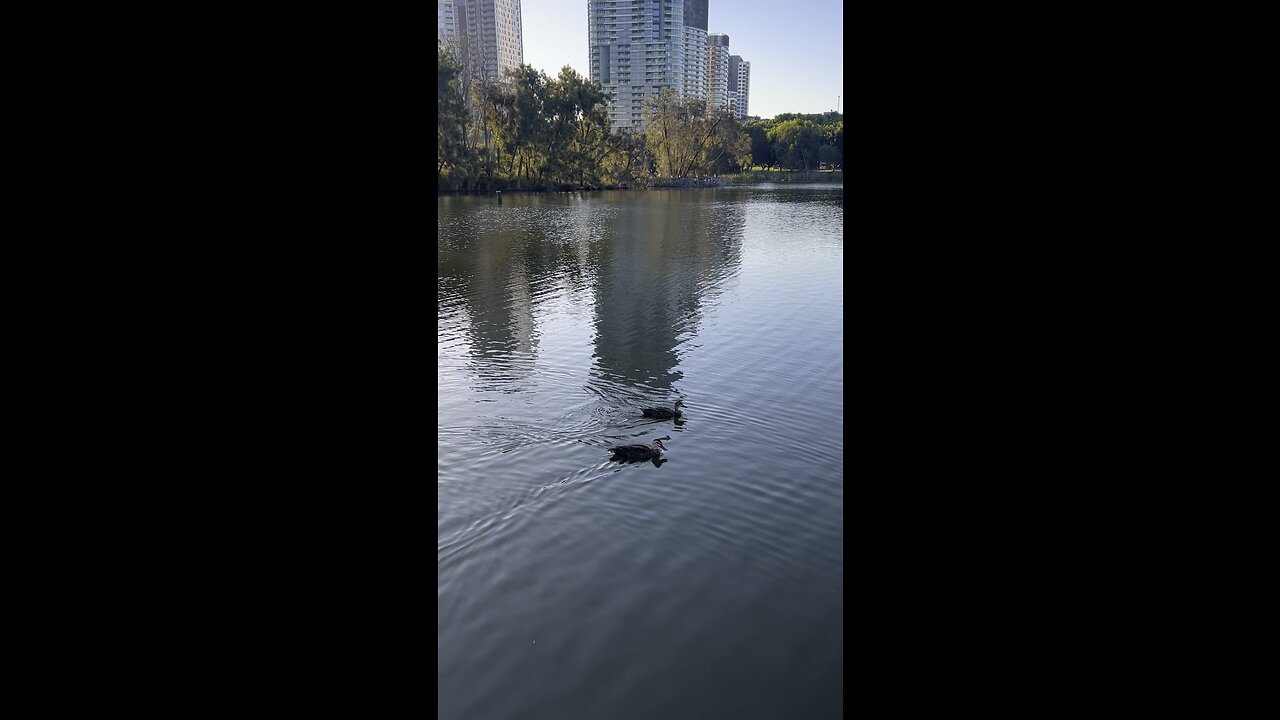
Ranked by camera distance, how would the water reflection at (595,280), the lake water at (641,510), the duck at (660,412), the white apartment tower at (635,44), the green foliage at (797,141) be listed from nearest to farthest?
1. the lake water at (641,510)
2. the duck at (660,412)
3. the water reflection at (595,280)
4. the green foliage at (797,141)
5. the white apartment tower at (635,44)

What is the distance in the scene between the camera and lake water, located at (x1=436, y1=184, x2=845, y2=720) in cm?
391

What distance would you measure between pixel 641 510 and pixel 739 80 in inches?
3929

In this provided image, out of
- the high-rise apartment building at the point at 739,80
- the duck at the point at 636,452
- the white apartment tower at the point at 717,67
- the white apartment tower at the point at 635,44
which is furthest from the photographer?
the high-rise apartment building at the point at 739,80

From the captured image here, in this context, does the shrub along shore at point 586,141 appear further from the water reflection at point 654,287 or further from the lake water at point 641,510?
the lake water at point 641,510

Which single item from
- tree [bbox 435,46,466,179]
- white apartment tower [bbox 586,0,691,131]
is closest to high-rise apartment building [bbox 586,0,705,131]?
white apartment tower [bbox 586,0,691,131]

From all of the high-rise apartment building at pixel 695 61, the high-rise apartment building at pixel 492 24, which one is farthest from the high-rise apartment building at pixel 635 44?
the high-rise apartment building at pixel 492 24

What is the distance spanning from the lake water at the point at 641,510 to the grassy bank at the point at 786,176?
42819 mm

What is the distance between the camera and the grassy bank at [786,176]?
54469 millimetres

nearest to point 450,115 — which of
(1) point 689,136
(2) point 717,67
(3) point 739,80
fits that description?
(1) point 689,136

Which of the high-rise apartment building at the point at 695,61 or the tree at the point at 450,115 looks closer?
the tree at the point at 450,115

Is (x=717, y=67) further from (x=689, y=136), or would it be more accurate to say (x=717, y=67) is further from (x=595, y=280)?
(x=595, y=280)

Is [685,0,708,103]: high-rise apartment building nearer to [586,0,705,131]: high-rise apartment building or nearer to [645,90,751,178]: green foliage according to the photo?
[586,0,705,131]: high-rise apartment building
